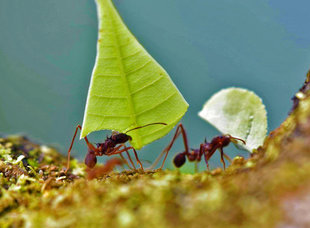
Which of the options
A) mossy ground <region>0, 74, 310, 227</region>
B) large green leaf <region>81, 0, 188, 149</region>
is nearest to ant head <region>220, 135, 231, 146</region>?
large green leaf <region>81, 0, 188, 149</region>

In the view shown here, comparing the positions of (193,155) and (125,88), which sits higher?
(125,88)

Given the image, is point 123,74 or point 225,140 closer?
point 123,74

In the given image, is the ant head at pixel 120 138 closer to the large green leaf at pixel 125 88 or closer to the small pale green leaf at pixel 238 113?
the large green leaf at pixel 125 88

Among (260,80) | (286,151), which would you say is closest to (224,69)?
(260,80)

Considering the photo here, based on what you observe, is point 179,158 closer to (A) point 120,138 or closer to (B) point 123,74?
(A) point 120,138

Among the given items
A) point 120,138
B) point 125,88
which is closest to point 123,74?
point 125,88

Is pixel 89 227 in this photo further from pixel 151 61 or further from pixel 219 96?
pixel 219 96

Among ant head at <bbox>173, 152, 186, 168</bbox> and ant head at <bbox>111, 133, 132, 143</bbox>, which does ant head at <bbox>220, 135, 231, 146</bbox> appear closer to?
ant head at <bbox>173, 152, 186, 168</bbox>
